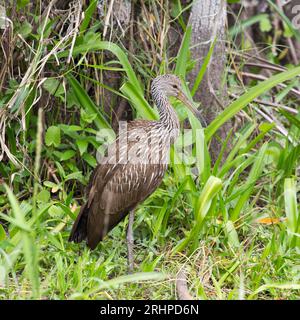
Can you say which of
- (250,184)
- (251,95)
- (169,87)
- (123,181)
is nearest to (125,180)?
(123,181)

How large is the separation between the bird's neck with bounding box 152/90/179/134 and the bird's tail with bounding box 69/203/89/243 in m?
0.80

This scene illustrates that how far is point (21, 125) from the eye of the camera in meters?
5.64

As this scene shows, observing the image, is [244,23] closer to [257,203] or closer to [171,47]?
[171,47]

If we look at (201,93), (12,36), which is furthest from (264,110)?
(12,36)

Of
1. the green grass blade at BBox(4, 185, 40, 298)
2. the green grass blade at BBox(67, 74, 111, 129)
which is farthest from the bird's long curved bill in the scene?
the green grass blade at BBox(4, 185, 40, 298)

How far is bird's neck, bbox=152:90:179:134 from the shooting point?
550 cm

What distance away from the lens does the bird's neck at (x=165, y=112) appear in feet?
18.1

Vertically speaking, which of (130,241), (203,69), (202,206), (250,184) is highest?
(203,69)

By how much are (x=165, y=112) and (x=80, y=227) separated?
38.7 inches

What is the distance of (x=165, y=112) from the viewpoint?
218 inches

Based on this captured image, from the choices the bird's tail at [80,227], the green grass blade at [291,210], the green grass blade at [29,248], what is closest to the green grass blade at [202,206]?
the green grass blade at [291,210]

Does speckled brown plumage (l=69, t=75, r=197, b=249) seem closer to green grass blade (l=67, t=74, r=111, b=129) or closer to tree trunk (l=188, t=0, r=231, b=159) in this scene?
green grass blade (l=67, t=74, r=111, b=129)

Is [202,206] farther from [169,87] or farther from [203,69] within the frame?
[203,69]

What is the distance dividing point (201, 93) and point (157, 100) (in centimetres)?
73
